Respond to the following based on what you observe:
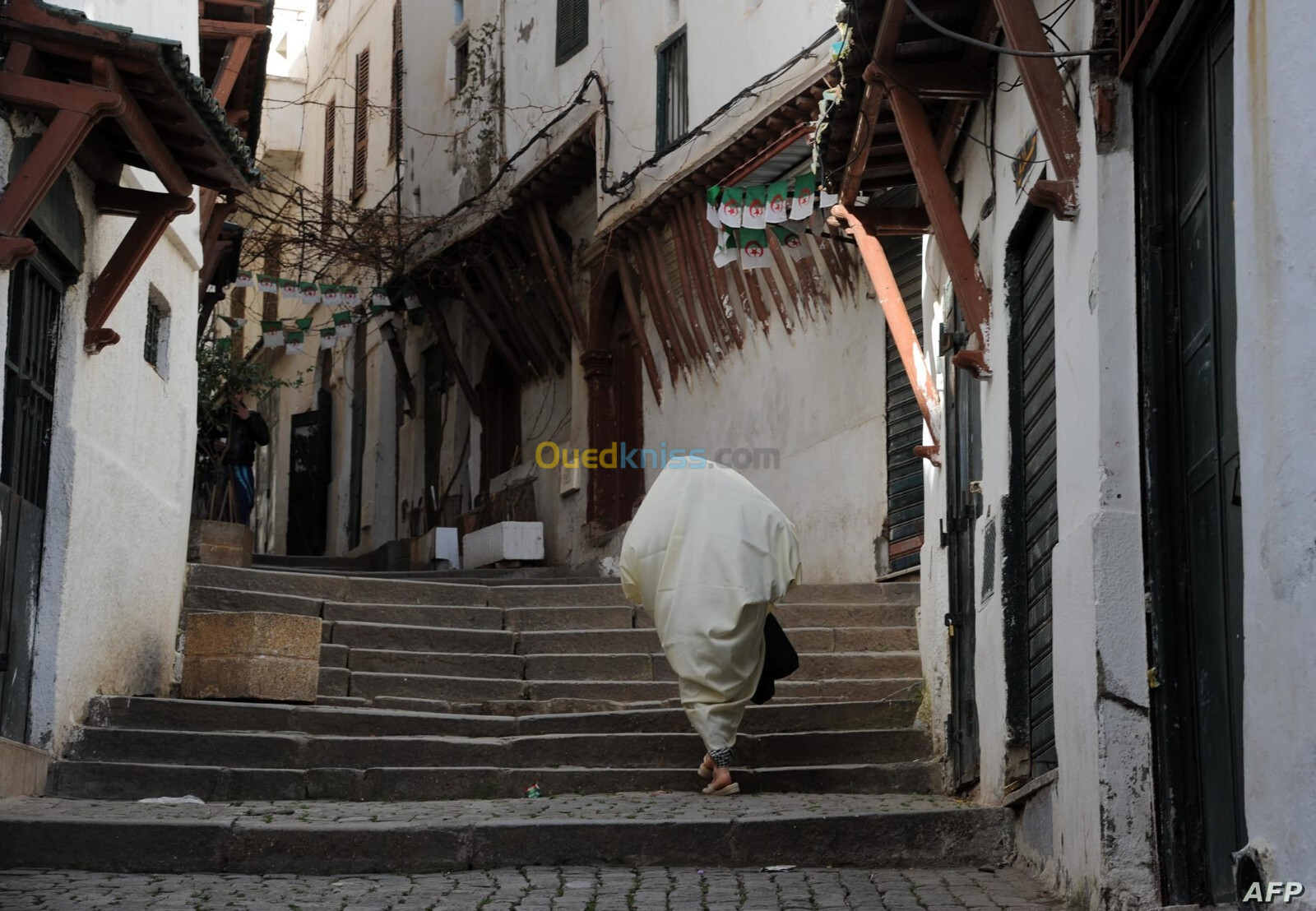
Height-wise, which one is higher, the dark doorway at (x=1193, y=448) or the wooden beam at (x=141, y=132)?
the wooden beam at (x=141, y=132)

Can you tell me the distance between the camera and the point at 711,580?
873 cm

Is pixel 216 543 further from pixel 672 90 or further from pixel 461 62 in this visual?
pixel 461 62

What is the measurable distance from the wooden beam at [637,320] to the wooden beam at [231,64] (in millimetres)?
4240

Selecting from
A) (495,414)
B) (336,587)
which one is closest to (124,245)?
(336,587)

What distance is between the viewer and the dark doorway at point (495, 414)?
2050 cm

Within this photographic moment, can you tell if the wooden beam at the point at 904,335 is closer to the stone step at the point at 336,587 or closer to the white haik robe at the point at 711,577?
the white haik robe at the point at 711,577

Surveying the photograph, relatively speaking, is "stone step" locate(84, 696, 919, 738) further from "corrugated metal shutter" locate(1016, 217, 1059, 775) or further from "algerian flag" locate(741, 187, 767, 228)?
"algerian flag" locate(741, 187, 767, 228)

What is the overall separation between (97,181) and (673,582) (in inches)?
140

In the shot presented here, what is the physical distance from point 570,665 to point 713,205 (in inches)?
193

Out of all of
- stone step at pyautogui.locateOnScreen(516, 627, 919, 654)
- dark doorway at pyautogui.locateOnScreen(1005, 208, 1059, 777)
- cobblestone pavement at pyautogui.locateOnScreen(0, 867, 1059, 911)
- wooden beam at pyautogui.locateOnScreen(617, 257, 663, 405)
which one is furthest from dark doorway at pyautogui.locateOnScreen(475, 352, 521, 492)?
cobblestone pavement at pyautogui.locateOnScreen(0, 867, 1059, 911)

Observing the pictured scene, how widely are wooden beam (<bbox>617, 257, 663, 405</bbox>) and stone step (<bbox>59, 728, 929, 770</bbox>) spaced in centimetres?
802

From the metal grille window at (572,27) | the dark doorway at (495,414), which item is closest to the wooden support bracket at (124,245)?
the metal grille window at (572,27)

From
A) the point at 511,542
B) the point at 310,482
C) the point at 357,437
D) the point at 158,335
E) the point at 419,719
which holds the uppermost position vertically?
the point at 357,437

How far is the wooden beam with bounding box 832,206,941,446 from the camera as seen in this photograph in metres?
9.65
